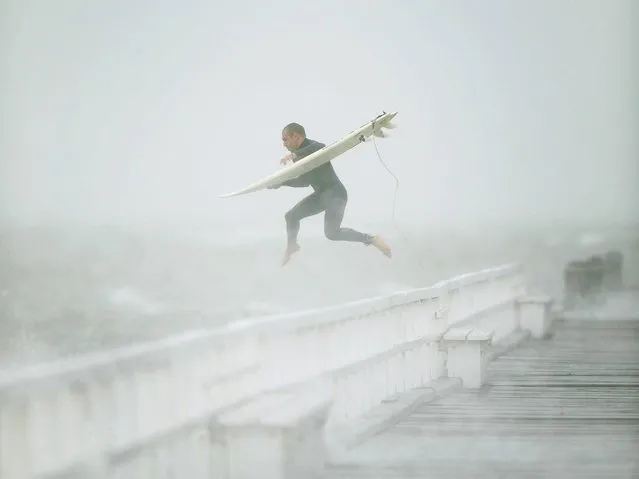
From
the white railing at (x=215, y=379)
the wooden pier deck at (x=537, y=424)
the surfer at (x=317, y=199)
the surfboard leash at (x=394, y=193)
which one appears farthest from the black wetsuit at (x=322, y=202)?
the wooden pier deck at (x=537, y=424)

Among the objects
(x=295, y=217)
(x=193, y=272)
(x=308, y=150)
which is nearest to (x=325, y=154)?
(x=308, y=150)

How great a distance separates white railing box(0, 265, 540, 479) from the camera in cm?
240

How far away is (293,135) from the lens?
3.21 m

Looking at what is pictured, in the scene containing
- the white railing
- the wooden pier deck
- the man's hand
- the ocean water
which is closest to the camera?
the white railing

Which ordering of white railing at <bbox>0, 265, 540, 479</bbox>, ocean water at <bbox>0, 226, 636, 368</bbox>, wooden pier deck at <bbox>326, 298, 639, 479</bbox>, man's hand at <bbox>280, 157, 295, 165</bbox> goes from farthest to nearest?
man's hand at <bbox>280, 157, 295, 165</bbox> → ocean water at <bbox>0, 226, 636, 368</bbox> → wooden pier deck at <bbox>326, 298, 639, 479</bbox> → white railing at <bbox>0, 265, 540, 479</bbox>

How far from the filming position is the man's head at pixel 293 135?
321 cm

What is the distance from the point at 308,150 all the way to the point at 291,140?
0.07m

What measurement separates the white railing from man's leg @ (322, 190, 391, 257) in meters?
0.19

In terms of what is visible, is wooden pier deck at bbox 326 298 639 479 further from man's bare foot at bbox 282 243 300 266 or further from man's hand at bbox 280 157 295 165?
man's hand at bbox 280 157 295 165

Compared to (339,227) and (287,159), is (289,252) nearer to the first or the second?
(339,227)

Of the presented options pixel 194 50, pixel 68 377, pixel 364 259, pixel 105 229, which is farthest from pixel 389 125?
pixel 68 377

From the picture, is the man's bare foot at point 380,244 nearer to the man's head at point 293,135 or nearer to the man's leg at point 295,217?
the man's leg at point 295,217

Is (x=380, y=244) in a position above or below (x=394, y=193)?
below

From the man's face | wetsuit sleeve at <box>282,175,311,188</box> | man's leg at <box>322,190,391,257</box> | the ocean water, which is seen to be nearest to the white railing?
the ocean water
